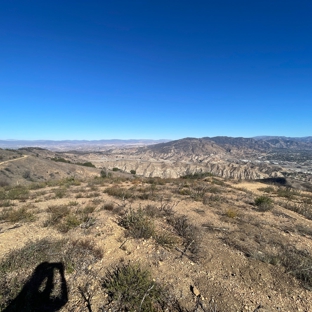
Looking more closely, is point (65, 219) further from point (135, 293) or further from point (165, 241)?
point (135, 293)

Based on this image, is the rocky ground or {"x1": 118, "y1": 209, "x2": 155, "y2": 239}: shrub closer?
the rocky ground

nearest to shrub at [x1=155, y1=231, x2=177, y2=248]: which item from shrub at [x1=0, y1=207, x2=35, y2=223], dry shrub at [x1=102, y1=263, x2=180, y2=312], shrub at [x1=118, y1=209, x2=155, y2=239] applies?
shrub at [x1=118, y1=209, x2=155, y2=239]

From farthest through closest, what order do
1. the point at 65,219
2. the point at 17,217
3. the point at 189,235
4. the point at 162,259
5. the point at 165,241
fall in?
the point at 17,217 < the point at 65,219 < the point at 189,235 < the point at 165,241 < the point at 162,259

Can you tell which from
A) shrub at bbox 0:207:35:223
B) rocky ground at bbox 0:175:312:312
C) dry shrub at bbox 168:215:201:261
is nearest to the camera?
rocky ground at bbox 0:175:312:312

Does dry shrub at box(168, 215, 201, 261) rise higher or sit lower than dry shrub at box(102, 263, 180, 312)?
lower

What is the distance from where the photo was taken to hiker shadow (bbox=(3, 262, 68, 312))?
320 centimetres

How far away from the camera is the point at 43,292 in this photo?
3523 mm

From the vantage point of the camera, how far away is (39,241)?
16.7 feet

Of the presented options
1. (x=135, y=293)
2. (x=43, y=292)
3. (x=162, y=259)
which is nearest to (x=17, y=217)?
(x=43, y=292)

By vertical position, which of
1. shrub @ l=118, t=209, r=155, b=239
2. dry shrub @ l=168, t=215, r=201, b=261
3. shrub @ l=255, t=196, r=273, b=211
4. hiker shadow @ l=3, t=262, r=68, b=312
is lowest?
shrub @ l=255, t=196, r=273, b=211

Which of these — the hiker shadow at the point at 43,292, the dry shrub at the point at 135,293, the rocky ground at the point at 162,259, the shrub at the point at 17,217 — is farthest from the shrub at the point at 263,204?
the shrub at the point at 17,217

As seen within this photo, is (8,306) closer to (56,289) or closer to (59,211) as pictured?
(56,289)

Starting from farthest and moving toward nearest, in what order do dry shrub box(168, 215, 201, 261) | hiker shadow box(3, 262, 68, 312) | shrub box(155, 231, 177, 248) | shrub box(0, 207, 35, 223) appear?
shrub box(0, 207, 35, 223) → shrub box(155, 231, 177, 248) → dry shrub box(168, 215, 201, 261) → hiker shadow box(3, 262, 68, 312)

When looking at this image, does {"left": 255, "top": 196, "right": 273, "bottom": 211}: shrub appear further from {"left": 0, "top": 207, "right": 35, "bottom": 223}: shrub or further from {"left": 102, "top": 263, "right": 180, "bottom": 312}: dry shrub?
{"left": 0, "top": 207, "right": 35, "bottom": 223}: shrub
